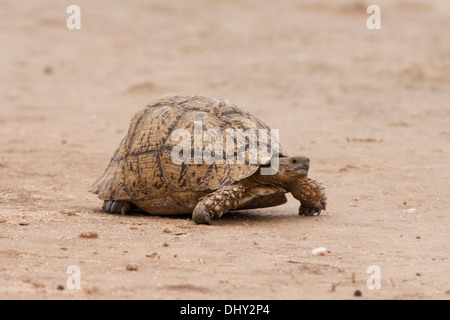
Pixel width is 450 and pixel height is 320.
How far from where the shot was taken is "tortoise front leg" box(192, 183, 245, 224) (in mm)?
6043

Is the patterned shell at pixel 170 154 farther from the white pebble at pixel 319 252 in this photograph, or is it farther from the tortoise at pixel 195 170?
the white pebble at pixel 319 252

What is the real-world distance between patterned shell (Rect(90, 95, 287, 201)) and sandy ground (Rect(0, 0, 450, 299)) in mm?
294

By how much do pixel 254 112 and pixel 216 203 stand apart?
732 cm

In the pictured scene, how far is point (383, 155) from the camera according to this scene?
975cm

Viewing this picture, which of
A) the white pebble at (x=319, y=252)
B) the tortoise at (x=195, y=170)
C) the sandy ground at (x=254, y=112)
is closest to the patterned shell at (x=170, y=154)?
the tortoise at (x=195, y=170)

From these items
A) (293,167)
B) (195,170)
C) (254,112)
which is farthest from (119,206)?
(254,112)

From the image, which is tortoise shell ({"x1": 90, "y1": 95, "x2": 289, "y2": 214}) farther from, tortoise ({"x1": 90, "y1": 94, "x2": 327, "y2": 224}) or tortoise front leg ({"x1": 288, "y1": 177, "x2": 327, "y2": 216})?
tortoise front leg ({"x1": 288, "y1": 177, "x2": 327, "y2": 216})

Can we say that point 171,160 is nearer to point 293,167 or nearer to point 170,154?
point 170,154

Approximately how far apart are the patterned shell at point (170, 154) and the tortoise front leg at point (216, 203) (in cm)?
7

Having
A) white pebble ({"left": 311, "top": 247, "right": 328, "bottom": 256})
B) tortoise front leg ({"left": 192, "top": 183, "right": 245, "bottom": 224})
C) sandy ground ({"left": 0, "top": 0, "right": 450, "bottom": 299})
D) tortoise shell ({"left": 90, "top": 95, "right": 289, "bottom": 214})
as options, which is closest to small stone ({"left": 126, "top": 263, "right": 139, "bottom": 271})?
sandy ground ({"left": 0, "top": 0, "right": 450, "bottom": 299})

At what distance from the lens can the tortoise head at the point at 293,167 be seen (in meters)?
6.18

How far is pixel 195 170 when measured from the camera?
624 centimetres

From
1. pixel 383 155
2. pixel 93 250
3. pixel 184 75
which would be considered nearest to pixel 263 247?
pixel 93 250
